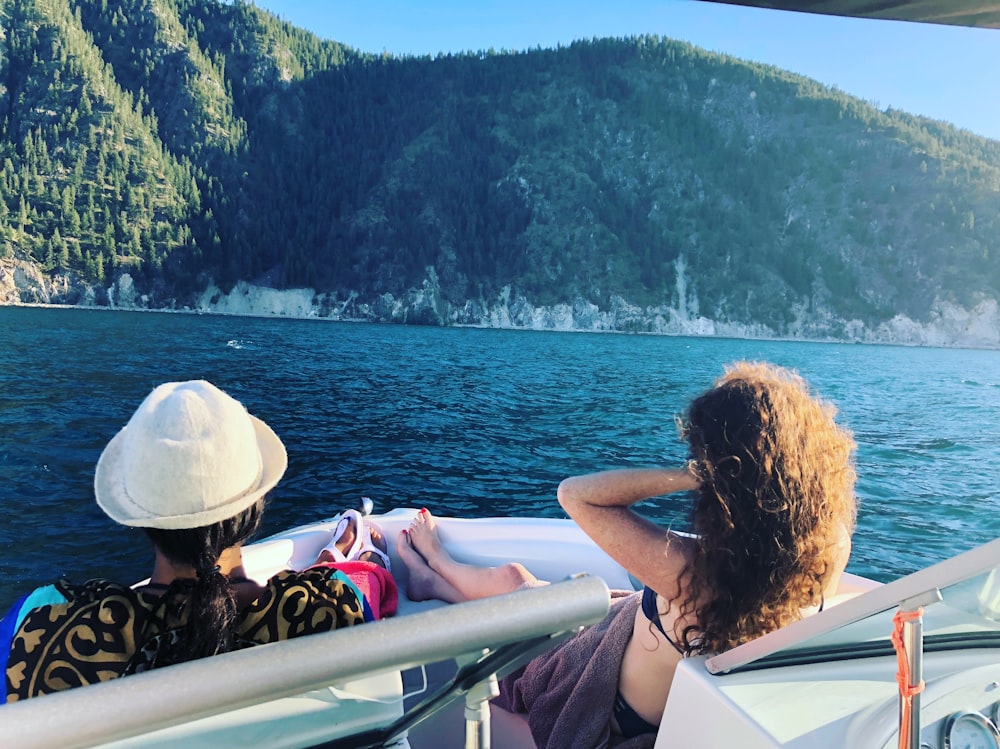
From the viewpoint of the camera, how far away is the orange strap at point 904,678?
0.87 metres

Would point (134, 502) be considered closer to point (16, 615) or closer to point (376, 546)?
point (16, 615)

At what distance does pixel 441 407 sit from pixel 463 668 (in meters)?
14.9

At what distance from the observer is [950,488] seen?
32.5 feet

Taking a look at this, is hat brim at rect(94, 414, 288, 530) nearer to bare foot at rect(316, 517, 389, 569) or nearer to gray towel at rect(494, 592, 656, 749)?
gray towel at rect(494, 592, 656, 749)

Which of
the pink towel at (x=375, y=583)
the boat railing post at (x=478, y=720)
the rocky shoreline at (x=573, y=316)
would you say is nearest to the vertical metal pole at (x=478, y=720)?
the boat railing post at (x=478, y=720)

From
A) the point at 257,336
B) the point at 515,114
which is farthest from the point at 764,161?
the point at 257,336

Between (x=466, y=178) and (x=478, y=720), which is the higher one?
(x=466, y=178)

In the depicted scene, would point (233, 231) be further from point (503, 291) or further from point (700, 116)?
point (700, 116)

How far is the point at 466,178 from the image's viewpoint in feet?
265

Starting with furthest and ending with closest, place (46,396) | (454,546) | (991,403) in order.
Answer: (991,403)
(46,396)
(454,546)

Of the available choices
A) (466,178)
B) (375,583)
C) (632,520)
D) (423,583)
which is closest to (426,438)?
(423,583)

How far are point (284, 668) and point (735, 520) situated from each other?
866mm

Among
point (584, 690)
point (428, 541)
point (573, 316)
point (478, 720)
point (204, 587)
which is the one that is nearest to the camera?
point (478, 720)

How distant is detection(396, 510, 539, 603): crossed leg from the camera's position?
7.15 feet
